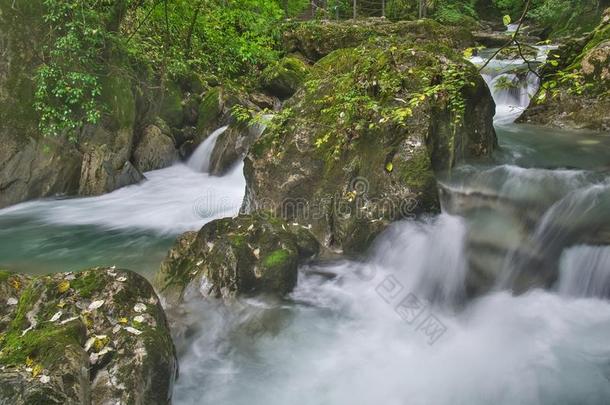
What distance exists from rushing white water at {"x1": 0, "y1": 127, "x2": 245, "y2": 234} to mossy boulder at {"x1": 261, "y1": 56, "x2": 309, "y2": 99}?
4.09 meters

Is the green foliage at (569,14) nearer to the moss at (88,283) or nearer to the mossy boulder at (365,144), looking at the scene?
the mossy boulder at (365,144)

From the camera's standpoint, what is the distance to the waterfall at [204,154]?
1044 cm

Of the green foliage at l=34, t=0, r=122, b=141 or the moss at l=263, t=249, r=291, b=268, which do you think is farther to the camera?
the green foliage at l=34, t=0, r=122, b=141

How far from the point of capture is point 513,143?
25.2ft

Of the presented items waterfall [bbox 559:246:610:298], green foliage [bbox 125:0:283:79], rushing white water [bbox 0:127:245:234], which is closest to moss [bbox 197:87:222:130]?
green foliage [bbox 125:0:283:79]

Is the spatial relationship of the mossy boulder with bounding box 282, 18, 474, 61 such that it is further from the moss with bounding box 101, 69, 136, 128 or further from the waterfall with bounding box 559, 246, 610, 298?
the waterfall with bounding box 559, 246, 610, 298

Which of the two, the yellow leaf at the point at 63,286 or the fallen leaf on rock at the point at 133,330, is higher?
the yellow leaf at the point at 63,286

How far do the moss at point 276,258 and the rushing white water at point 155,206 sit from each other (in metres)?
2.82

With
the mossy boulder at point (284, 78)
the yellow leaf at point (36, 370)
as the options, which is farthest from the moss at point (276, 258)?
the mossy boulder at point (284, 78)

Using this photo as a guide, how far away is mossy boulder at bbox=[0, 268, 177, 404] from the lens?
263cm

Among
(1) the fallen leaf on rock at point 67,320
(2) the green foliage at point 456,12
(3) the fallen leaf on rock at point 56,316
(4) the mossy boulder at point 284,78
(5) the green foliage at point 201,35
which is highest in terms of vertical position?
(2) the green foliage at point 456,12

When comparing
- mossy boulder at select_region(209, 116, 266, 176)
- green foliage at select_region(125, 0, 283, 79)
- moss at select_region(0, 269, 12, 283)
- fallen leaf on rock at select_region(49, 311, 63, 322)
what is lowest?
fallen leaf on rock at select_region(49, 311, 63, 322)

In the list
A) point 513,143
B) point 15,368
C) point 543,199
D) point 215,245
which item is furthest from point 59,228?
point 513,143

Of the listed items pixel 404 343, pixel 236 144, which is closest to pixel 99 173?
pixel 236 144
